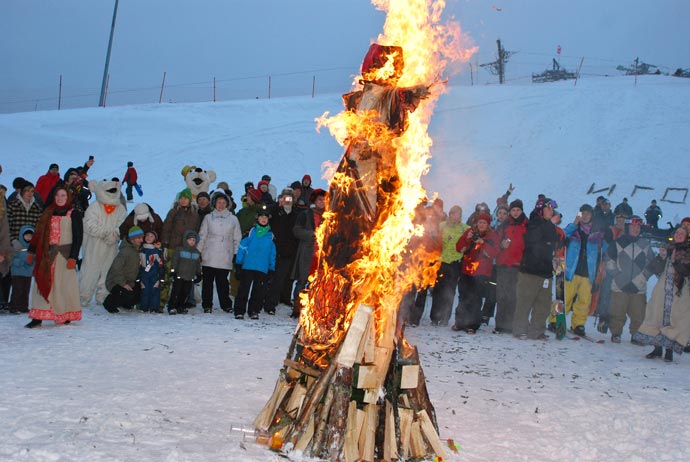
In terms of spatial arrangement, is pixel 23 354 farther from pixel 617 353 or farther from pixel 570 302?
pixel 570 302

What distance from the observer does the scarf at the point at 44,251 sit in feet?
25.3

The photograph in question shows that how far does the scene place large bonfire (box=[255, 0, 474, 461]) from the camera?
4250 millimetres

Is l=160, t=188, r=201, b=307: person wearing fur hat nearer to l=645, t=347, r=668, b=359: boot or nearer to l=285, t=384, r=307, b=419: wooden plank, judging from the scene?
l=285, t=384, r=307, b=419: wooden plank

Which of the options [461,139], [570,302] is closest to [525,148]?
[461,139]

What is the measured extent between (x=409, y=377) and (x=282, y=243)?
6329 millimetres

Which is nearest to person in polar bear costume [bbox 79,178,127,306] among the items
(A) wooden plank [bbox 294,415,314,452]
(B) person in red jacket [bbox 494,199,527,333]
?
(B) person in red jacket [bbox 494,199,527,333]

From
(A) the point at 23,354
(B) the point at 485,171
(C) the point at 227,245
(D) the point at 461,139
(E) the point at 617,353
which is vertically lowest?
(A) the point at 23,354

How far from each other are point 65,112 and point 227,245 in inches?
978

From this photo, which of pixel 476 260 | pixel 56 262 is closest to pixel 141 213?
pixel 56 262

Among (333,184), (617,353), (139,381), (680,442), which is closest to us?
(333,184)

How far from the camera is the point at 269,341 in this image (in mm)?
7898

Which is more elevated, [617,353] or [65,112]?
[65,112]

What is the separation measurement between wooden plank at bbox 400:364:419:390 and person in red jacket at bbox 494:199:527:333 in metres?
5.85

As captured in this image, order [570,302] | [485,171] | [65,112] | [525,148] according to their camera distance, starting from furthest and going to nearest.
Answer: [65,112], [525,148], [485,171], [570,302]
